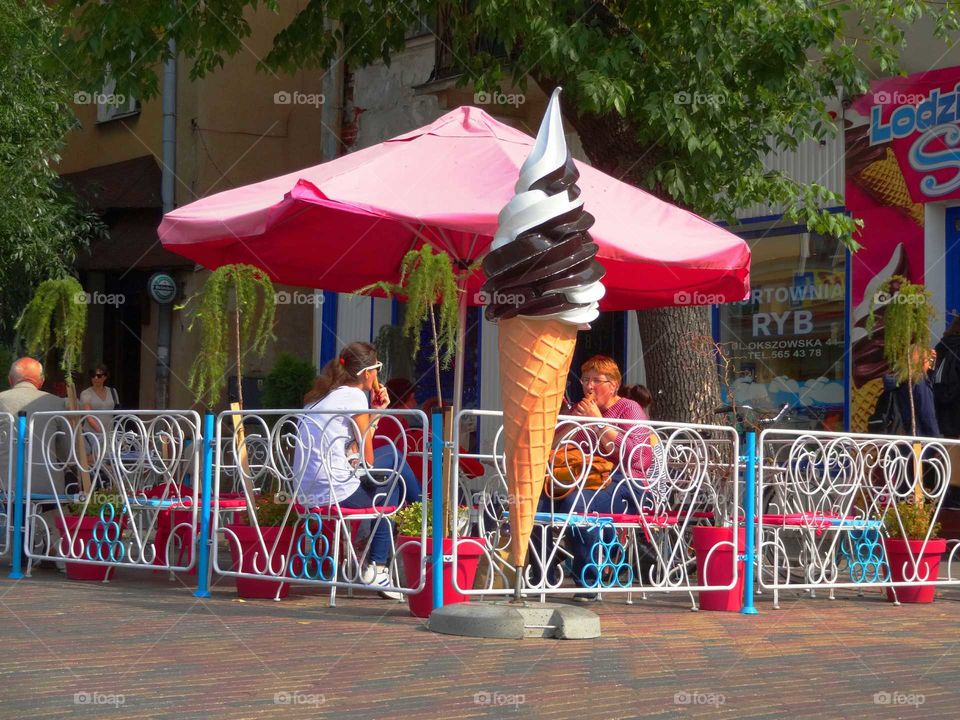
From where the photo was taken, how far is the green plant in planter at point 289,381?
1956 cm

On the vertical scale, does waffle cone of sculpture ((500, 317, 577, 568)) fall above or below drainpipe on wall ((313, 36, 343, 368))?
below

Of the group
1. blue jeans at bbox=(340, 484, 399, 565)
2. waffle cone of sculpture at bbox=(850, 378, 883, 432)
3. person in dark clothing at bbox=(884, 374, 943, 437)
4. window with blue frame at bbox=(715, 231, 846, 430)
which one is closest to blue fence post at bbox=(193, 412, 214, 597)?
blue jeans at bbox=(340, 484, 399, 565)

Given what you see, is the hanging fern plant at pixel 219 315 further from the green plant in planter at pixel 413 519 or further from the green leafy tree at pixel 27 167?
the green leafy tree at pixel 27 167

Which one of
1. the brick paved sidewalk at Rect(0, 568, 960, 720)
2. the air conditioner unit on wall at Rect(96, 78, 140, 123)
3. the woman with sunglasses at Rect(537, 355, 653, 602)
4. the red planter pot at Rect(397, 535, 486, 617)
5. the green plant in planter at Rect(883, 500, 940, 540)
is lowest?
the brick paved sidewalk at Rect(0, 568, 960, 720)

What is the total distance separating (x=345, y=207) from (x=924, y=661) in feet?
12.4

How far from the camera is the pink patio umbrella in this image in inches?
314

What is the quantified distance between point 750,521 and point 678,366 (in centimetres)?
327

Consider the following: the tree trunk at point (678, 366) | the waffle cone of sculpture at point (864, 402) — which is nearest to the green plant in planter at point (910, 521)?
the tree trunk at point (678, 366)

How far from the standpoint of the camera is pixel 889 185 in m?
13.8

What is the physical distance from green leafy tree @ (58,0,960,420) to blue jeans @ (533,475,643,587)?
3214 mm

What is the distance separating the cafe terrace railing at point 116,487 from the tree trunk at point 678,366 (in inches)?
158

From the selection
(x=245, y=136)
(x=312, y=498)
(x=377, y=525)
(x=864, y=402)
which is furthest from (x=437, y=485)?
(x=245, y=136)

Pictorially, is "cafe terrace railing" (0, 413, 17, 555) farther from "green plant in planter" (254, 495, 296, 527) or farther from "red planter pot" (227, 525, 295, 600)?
"green plant in planter" (254, 495, 296, 527)

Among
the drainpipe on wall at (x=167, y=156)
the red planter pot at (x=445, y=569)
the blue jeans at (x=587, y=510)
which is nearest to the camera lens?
the red planter pot at (x=445, y=569)
